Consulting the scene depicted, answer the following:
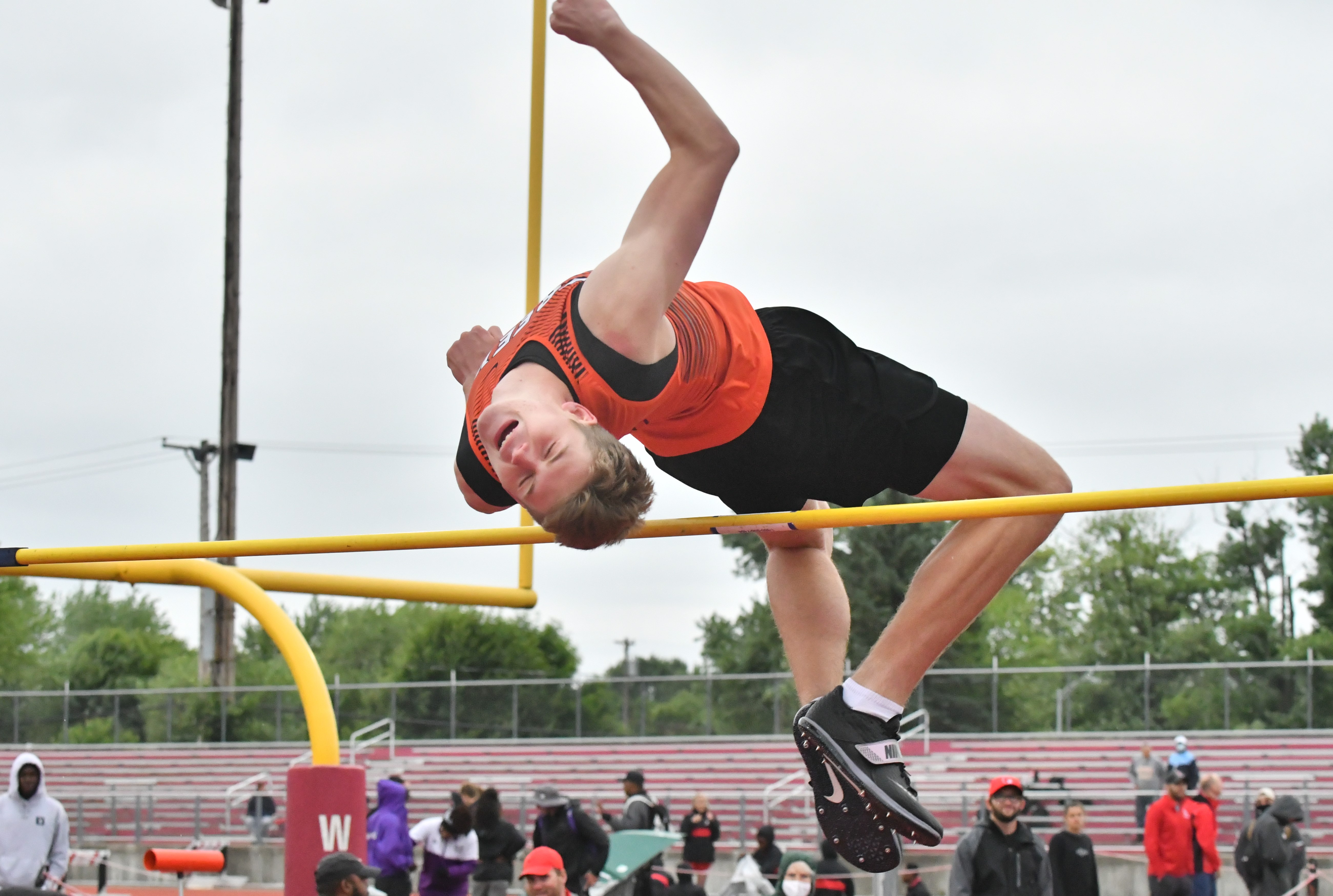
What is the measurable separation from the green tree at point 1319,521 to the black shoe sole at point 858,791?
31.7 meters

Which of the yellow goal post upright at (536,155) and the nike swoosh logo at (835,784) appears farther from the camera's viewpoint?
the yellow goal post upright at (536,155)

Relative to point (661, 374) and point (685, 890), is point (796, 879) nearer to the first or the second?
point (685, 890)

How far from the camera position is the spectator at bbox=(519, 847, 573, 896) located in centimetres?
571

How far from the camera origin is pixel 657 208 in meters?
2.69

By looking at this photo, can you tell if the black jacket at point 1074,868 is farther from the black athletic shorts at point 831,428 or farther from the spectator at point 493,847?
the black athletic shorts at point 831,428

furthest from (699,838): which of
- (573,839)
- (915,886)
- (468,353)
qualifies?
(468,353)

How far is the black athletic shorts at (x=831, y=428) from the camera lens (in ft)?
9.59

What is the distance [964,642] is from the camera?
3191cm

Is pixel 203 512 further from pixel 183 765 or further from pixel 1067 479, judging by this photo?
pixel 1067 479

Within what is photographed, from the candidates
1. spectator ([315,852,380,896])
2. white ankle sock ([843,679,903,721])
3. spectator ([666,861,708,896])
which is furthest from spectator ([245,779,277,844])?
→ white ankle sock ([843,679,903,721])

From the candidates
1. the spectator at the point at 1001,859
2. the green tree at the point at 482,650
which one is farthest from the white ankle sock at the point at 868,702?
the green tree at the point at 482,650

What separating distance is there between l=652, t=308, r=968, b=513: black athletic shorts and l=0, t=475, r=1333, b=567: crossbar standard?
3.3 inches

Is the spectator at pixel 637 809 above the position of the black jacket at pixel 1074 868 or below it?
above

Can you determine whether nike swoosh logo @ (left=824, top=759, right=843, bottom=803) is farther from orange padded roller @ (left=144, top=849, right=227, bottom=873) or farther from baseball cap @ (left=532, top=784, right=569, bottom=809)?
baseball cap @ (left=532, top=784, right=569, bottom=809)
